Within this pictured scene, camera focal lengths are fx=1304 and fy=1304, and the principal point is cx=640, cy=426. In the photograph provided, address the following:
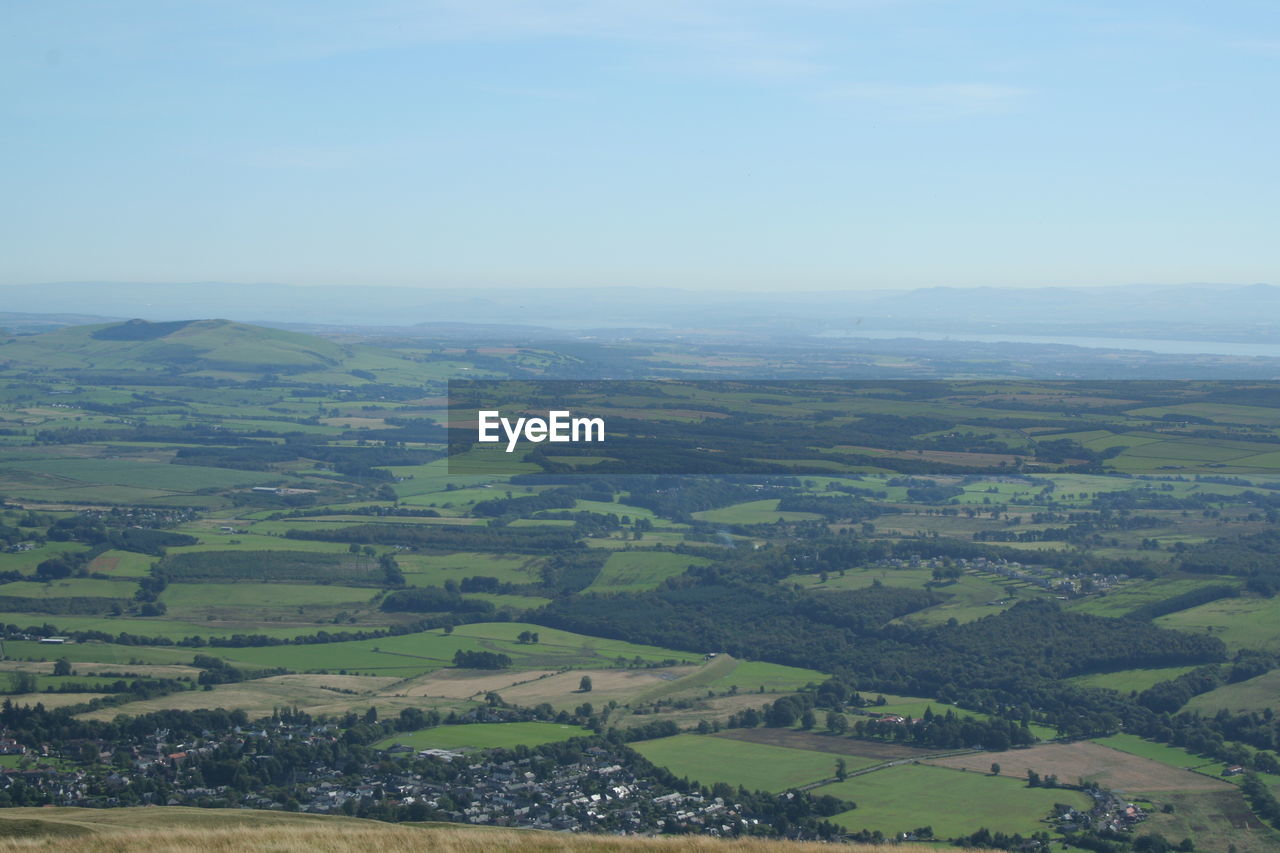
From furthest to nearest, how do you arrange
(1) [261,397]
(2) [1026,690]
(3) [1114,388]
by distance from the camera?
(1) [261,397], (3) [1114,388], (2) [1026,690]

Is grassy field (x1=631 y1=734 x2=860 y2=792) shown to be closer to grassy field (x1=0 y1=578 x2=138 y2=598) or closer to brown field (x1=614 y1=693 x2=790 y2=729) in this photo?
brown field (x1=614 y1=693 x2=790 y2=729)

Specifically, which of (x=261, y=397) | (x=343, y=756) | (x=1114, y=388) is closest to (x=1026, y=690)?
(x=343, y=756)

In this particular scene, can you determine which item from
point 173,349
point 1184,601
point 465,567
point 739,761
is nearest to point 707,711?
point 739,761

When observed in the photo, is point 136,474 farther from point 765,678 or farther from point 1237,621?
point 1237,621

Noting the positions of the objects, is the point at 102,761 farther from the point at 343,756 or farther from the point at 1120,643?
the point at 1120,643

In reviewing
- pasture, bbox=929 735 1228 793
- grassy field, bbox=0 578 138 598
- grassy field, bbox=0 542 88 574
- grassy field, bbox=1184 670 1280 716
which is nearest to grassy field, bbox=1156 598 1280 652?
grassy field, bbox=1184 670 1280 716
